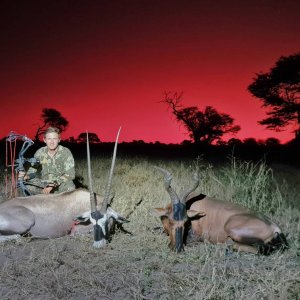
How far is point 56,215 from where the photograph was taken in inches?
224

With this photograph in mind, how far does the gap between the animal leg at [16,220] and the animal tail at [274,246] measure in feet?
9.71

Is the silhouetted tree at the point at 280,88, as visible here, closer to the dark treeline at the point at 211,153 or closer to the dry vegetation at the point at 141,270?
the dark treeline at the point at 211,153

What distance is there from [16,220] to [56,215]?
0.56 meters

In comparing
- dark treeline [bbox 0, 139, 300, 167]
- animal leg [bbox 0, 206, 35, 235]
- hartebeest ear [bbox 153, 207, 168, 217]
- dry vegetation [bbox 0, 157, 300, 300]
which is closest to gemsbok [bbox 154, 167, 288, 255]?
hartebeest ear [bbox 153, 207, 168, 217]

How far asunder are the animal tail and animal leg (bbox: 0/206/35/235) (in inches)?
117

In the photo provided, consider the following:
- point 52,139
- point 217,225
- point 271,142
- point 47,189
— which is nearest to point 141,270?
point 217,225

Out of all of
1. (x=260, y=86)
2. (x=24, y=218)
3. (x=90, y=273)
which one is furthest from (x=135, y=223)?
(x=260, y=86)

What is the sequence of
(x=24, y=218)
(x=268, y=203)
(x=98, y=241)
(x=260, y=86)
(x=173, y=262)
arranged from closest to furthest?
(x=173, y=262)
(x=98, y=241)
(x=24, y=218)
(x=268, y=203)
(x=260, y=86)

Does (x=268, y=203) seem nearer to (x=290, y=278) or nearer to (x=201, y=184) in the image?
(x=201, y=184)

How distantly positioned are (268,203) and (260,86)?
16786mm

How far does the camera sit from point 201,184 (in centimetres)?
796

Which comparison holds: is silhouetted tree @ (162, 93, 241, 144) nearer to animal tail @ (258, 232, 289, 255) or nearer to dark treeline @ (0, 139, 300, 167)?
dark treeline @ (0, 139, 300, 167)

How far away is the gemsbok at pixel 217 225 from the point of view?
4867mm

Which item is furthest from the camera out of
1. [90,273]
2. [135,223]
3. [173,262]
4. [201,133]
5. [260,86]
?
[201,133]
